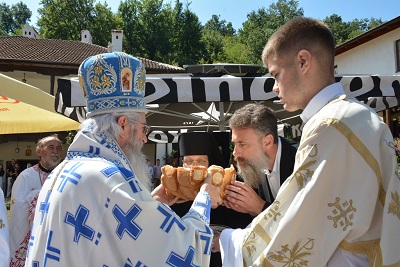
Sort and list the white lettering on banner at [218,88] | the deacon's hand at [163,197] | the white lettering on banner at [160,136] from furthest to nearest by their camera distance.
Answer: the white lettering on banner at [160,136] < the white lettering on banner at [218,88] < the deacon's hand at [163,197]

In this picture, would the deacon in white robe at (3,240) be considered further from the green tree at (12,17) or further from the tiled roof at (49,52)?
the green tree at (12,17)

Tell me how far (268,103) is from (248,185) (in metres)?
4.22

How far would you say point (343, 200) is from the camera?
179 centimetres

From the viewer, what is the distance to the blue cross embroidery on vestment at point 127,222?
2.03 m

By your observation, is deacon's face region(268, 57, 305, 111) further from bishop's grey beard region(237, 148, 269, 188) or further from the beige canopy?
the beige canopy

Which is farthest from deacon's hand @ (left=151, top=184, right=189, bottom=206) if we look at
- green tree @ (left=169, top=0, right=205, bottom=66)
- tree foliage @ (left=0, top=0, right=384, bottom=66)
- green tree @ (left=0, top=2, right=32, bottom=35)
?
green tree @ (left=0, top=2, right=32, bottom=35)

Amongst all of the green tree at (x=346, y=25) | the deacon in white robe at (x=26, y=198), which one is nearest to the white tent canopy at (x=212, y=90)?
the deacon in white robe at (x=26, y=198)

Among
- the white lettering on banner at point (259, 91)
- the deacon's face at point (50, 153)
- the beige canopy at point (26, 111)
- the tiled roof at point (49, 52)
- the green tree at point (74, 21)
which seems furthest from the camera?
the green tree at point (74, 21)

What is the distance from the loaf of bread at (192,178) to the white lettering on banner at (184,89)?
1852mm

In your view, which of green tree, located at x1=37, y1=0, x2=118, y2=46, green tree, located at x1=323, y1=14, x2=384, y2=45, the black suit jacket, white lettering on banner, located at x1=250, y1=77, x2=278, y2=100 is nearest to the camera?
the black suit jacket

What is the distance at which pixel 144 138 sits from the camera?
8.46ft

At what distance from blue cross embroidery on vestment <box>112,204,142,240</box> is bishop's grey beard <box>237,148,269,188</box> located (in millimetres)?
1344

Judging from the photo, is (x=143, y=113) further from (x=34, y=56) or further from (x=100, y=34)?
(x=100, y=34)

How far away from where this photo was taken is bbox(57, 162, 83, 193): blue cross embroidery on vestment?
207 cm
